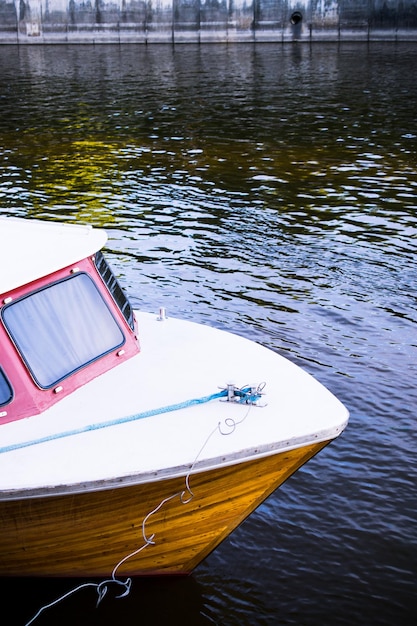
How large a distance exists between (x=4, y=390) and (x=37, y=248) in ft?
5.79

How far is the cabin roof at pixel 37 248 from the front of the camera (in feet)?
29.1

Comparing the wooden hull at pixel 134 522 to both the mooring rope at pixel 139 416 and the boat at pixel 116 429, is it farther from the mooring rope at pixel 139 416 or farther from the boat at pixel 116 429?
the mooring rope at pixel 139 416

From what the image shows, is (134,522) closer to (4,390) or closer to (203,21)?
(4,390)

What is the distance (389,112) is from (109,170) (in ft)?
43.1

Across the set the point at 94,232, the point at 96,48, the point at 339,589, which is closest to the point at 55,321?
the point at 94,232

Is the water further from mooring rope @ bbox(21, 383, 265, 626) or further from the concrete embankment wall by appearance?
the concrete embankment wall

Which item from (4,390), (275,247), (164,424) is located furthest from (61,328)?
(275,247)

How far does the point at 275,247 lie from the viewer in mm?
19234

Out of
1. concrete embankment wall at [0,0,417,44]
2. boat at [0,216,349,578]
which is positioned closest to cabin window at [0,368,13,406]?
boat at [0,216,349,578]

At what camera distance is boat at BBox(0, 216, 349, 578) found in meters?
7.81

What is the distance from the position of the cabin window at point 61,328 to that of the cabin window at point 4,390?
0.84 ft

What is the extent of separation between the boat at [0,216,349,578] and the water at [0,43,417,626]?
84 cm

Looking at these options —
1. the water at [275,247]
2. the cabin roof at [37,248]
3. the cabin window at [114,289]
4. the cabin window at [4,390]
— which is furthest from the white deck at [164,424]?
the water at [275,247]

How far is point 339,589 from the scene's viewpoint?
29.5 feet
